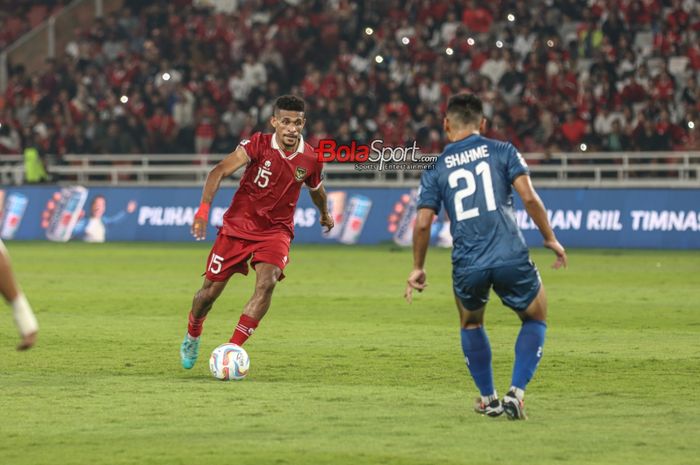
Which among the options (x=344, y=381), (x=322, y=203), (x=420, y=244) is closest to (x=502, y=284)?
(x=420, y=244)

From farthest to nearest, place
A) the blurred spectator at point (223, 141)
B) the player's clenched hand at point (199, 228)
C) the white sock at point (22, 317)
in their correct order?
the blurred spectator at point (223, 141) → the player's clenched hand at point (199, 228) → the white sock at point (22, 317)

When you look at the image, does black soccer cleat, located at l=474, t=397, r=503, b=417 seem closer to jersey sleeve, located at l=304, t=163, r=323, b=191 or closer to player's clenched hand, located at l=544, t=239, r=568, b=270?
player's clenched hand, located at l=544, t=239, r=568, b=270

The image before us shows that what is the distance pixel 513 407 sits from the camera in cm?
863

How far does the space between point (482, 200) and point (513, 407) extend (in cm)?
130

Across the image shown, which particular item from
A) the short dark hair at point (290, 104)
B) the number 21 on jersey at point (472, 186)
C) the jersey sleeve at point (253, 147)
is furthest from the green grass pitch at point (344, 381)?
the short dark hair at point (290, 104)

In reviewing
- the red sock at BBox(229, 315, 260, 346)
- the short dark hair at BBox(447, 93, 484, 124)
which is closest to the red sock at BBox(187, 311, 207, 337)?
the red sock at BBox(229, 315, 260, 346)

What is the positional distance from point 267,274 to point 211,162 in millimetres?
21467

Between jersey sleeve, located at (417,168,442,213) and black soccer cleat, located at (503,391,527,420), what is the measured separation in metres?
1.25

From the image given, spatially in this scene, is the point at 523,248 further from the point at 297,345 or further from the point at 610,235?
the point at 610,235

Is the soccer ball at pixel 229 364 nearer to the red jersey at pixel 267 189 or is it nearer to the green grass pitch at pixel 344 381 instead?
the green grass pitch at pixel 344 381

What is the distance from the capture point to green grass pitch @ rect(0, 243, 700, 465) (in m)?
7.77

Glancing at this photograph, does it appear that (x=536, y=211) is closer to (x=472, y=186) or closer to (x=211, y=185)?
(x=472, y=186)

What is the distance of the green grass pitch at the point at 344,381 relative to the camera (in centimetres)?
777

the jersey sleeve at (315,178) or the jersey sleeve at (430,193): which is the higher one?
the jersey sleeve at (430,193)
